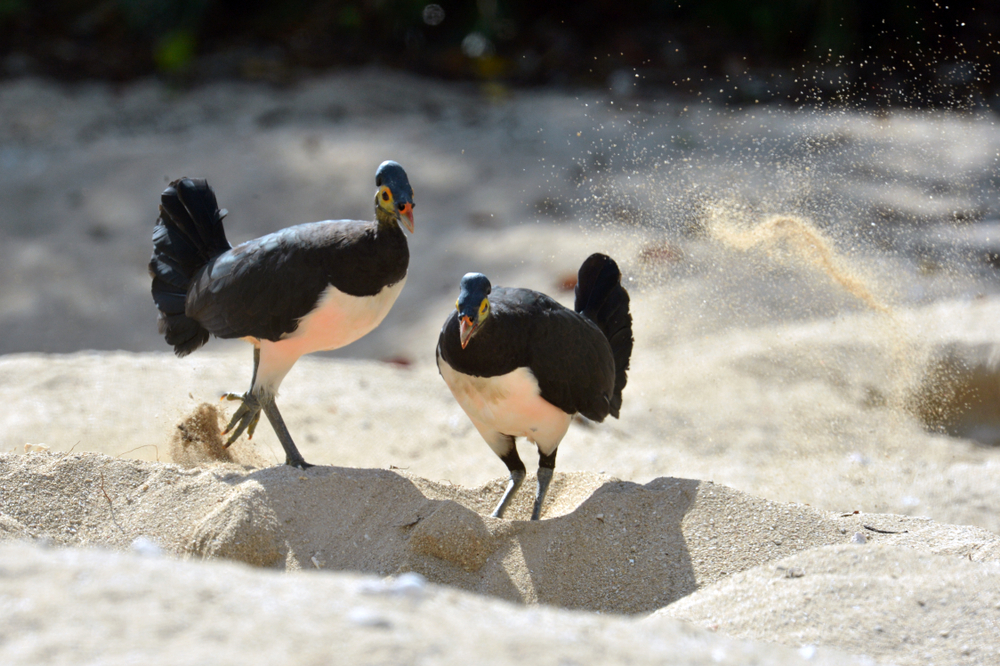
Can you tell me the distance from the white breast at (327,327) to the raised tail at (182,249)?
41cm

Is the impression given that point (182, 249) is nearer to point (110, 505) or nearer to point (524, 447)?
point (110, 505)

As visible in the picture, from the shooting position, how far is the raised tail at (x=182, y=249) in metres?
3.72

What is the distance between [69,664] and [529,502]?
2.28 metres

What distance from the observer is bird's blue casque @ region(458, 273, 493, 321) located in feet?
9.54

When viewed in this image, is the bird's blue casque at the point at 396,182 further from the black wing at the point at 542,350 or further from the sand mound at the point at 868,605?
the sand mound at the point at 868,605

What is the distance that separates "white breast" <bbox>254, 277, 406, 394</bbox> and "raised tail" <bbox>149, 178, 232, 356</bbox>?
411 millimetres

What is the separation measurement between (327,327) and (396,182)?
60cm

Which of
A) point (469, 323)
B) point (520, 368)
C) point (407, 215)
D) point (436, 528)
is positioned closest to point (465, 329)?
point (469, 323)

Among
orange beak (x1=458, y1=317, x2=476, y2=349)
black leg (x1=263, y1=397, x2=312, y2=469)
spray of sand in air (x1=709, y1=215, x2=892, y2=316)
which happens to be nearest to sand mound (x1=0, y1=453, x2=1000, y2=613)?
black leg (x1=263, y1=397, x2=312, y2=469)

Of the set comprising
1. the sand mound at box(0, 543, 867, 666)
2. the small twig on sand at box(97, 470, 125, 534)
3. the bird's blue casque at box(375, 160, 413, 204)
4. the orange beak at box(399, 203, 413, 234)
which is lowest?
the small twig on sand at box(97, 470, 125, 534)

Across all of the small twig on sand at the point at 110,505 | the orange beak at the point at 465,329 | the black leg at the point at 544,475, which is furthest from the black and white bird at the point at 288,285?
the black leg at the point at 544,475

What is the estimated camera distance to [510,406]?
319cm

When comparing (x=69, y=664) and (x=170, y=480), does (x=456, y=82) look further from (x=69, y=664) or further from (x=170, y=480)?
(x=69, y=664)

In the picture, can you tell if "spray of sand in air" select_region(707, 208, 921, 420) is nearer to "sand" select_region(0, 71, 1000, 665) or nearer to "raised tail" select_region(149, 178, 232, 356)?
"sand" select_region(0, 71, 1000, 665)
